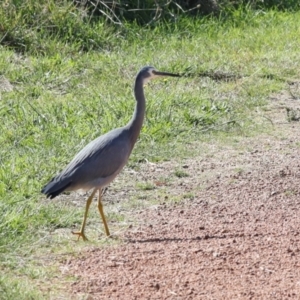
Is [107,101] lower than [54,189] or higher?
lower

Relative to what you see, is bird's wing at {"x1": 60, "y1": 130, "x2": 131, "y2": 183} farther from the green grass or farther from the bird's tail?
the green grass

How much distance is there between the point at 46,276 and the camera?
179 inches

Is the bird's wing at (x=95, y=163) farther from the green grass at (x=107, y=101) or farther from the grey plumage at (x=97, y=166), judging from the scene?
the green grass at (x=107, y=101)

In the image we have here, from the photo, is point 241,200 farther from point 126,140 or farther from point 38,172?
point 38,172

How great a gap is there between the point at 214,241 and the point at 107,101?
3.07 m

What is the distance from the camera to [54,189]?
16.8 feet

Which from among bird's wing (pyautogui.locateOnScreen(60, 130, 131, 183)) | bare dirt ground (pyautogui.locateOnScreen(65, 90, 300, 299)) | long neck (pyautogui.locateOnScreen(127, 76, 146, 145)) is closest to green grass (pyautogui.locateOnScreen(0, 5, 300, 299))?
bare dirt ground (pyautogui.locateOnScreen(65, 90, 300, 299))

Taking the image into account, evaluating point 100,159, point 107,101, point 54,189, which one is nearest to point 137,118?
point 100,159

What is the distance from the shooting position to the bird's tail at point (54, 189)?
511cm

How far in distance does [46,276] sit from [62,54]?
5190 millimetres

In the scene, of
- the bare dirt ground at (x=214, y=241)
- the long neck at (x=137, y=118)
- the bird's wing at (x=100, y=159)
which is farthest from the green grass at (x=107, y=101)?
the long neck at (x=137, y=118)

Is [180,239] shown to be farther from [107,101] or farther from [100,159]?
[107,101]

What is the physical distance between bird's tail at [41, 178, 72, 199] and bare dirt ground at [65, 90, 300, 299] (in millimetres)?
411

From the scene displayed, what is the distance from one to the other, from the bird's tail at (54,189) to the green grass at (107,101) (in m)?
0.23
